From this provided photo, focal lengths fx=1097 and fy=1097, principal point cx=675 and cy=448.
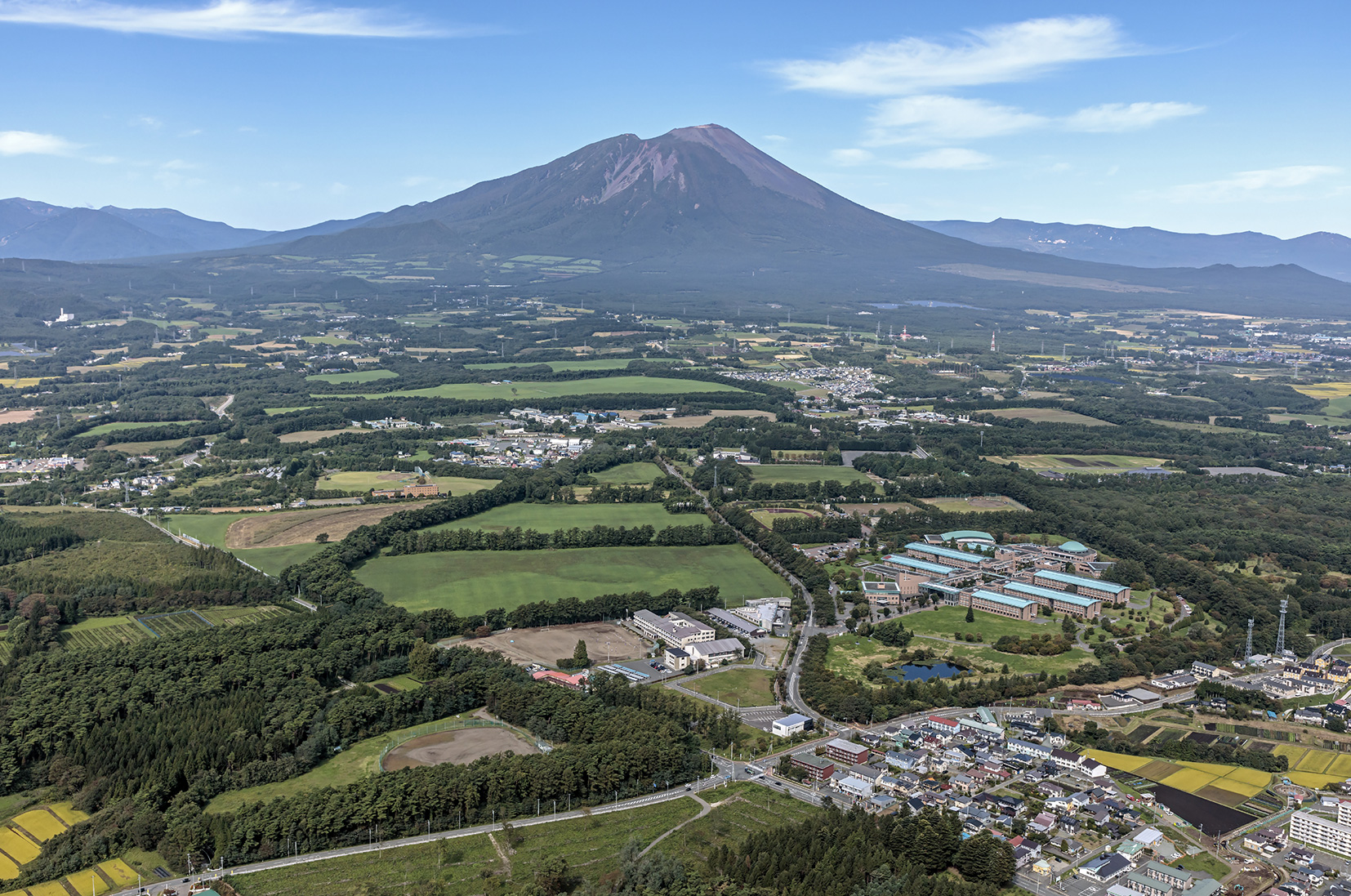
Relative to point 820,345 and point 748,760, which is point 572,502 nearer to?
point 748,760

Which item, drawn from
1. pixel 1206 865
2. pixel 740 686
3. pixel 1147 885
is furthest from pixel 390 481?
pixel 1206 865

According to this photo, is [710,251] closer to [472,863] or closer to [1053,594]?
[1053,594]

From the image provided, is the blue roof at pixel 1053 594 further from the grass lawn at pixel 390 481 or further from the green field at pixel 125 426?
the green field at pixel 125 426

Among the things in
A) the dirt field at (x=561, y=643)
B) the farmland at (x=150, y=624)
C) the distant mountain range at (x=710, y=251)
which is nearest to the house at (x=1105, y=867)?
the dirt field at (x=561, y=643)

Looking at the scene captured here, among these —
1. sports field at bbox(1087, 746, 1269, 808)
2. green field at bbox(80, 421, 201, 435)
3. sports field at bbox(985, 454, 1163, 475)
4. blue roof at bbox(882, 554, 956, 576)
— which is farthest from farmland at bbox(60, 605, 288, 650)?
sports field at bbox(985, 454, 1163, 475)

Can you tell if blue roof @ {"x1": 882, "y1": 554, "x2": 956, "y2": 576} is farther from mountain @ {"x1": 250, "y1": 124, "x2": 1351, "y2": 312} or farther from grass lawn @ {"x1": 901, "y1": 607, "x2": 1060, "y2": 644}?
mountain @ {"x1": 250, "y1": 124, "x2": 1351, "y2": 312}

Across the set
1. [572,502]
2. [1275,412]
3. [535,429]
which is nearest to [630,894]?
[572,502]

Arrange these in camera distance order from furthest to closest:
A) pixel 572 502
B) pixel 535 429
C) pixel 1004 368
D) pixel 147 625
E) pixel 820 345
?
pixel 820 345 → pixel 1004 368 → pixel 535 429 → pixel 572 502 → pixel 147 625
